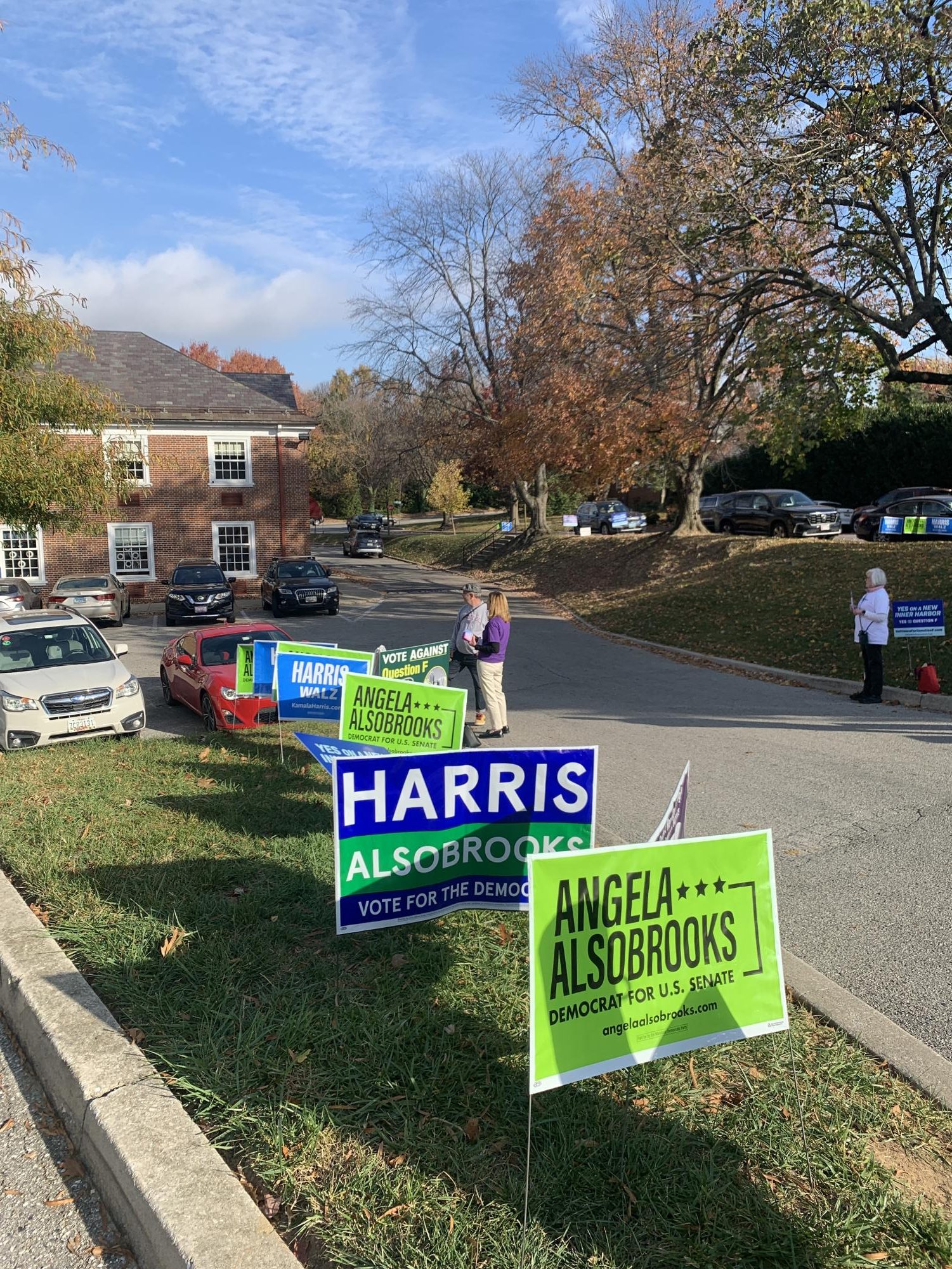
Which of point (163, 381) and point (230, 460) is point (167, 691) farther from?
point (163, 381)

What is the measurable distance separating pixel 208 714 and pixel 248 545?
81.0 feet

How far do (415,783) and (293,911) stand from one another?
1431 mm

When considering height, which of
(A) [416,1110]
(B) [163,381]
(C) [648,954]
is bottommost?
(A) [416,1110]

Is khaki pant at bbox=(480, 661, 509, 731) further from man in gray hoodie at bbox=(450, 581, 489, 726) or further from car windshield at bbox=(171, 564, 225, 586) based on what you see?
car windshield at bbox=(171, 564, 225, 586)

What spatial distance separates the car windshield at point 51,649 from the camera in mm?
11641

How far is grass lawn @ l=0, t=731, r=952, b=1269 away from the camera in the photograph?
3053 millimetres

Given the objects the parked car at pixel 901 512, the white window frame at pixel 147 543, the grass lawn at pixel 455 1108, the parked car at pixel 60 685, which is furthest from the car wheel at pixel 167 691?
the white window frame at pixel 147 543

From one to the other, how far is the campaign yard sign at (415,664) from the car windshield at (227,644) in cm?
336

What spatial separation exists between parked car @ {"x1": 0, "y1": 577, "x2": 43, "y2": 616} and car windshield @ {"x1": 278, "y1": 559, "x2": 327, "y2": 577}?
273 inches

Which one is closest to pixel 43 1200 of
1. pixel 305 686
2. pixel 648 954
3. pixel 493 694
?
pixel 648 954

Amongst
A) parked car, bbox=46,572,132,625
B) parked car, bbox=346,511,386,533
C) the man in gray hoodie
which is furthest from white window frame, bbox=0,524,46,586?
the man in gray hoodie

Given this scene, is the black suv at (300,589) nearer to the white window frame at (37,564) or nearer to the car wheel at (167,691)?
the white window frame at (37,564)

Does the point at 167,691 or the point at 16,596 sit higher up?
the point at 16,596

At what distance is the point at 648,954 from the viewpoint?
3299mm
